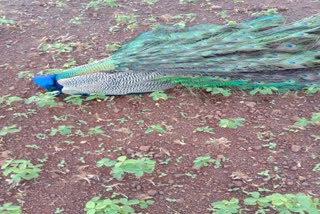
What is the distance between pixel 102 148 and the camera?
10.2 ft

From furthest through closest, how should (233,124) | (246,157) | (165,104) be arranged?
(165,104)
(233,124)
(246,157)

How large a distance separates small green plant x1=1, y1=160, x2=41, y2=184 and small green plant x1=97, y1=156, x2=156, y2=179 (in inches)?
14.9

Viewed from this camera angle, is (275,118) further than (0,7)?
No

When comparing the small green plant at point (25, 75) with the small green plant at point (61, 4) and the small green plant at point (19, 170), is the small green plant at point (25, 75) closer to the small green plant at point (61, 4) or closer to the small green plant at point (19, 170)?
the small green plant at point (19, 170)

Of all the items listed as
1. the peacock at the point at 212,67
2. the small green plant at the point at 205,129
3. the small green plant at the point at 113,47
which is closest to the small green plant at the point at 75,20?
the small green plant at the point at 113,47

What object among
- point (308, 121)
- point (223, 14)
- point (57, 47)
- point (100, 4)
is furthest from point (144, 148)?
point (100, 4)

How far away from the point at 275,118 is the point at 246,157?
554mm

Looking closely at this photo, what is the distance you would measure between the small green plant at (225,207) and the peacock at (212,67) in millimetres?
1400

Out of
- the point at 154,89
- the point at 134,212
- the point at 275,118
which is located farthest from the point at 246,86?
the point at 134,212

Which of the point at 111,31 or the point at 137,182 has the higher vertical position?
the point at 111,31

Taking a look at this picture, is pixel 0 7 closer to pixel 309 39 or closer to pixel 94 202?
pixel 309 39

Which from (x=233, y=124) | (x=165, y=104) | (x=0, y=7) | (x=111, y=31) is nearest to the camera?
(x=233, y=124)

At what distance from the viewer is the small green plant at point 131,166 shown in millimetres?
2732

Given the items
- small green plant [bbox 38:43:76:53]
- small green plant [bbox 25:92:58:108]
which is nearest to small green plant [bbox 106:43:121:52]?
small green plant [bbox 38:43:76:53]
